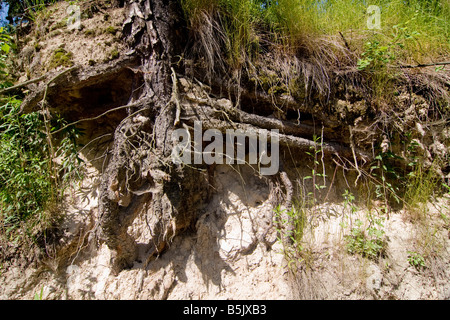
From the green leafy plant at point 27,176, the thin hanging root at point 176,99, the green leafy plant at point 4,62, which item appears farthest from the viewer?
the green leafy plant at point 4,62

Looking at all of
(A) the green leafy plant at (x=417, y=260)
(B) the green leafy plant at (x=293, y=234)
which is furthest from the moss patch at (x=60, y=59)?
(A) the green leafy plant at (x=417, y=260)

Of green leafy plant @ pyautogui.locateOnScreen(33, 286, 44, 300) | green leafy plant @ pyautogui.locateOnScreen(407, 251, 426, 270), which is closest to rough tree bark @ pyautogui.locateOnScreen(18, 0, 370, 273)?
green leafy plant @ pyautogui.locateOnScreen(33, 286, 44, 300)

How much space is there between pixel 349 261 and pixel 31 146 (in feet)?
Answer: 10.3

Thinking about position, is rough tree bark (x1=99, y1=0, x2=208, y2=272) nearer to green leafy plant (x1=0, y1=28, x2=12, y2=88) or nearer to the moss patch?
the moss patch

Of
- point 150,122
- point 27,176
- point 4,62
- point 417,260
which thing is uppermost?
point 4,62

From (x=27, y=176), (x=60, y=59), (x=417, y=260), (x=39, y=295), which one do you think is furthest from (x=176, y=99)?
(x=417, y=260)

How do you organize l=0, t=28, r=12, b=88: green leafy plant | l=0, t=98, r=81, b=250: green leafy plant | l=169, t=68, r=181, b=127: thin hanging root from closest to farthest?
l=169, t=68, r=181, b=127: thin hanging root → l=0, t=98, r=81, b=250: green leafy plant → l=0, t=28, r=12, b=88: green leafy plant

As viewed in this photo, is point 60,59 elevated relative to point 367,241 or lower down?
elevated

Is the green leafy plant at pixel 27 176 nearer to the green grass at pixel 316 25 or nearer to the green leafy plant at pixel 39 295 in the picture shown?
the green leafy plant at pixel 39 295

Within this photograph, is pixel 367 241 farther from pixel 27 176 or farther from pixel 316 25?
pixel 27 176

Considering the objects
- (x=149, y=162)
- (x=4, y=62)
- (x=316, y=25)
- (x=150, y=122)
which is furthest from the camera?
(x=4, y=62)

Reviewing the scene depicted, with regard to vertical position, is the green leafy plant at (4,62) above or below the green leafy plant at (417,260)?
above

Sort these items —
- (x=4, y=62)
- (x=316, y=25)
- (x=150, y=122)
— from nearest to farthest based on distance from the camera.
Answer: (x=150, y=122) → (x=316, y=25) → (x=4, y=62)

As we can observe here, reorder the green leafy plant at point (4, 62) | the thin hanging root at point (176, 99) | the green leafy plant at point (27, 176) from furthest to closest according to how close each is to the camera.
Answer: the green leafy plant at point (4, 62), the green leafy plant at point (27, 176), the thin hanging root at point (176, 99)
